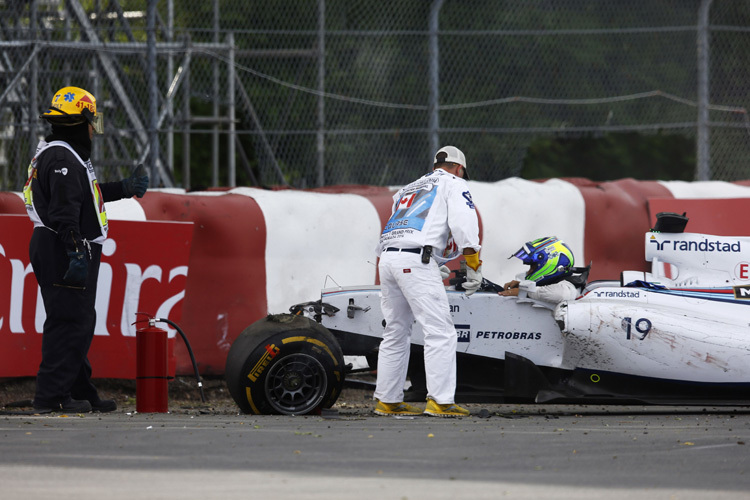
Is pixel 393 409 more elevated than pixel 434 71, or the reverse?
pixel 434 71

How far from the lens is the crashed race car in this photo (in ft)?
25.6

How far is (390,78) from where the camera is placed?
11508 millimetres

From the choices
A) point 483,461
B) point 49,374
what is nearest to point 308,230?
point 49,374

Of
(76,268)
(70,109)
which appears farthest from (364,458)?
(70,109)

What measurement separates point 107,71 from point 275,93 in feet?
5.54

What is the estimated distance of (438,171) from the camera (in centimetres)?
802

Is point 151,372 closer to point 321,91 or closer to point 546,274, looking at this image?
point 546,274

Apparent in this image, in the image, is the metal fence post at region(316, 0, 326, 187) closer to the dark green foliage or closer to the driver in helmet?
the driver in helmet

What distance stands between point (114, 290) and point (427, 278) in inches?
102

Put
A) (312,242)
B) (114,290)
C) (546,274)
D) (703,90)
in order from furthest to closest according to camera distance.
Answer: (703,90), (312,242), (114,290), (546,274)

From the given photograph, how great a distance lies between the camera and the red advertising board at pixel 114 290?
8.80 m

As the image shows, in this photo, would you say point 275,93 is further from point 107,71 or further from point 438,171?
point 438,171

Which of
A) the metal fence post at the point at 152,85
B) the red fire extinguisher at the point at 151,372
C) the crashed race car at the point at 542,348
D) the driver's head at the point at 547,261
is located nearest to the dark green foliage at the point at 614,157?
the metal fence post at the point at 152,85

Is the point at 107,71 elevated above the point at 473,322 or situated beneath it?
elevated above
